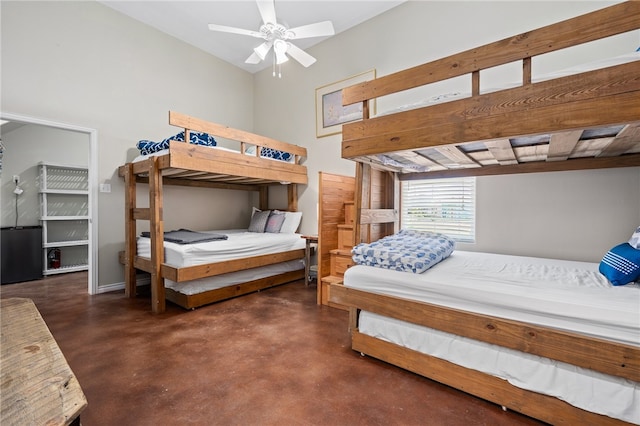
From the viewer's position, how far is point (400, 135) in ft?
5.89

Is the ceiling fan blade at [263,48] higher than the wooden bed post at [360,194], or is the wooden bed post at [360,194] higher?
the ceiling fan blade at [263,48]

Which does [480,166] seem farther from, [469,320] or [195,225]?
[195,225]

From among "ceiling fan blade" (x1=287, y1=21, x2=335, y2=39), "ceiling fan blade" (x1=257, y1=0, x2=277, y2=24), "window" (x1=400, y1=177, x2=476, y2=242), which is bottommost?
"window" (x1=400, y1=177, x2=476, y2=242)

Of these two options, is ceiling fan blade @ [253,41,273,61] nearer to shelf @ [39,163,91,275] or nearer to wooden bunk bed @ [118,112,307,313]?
wooden bunk bed @ [118,112,307,313]

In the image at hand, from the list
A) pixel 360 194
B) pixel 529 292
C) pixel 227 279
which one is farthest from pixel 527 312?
pixel 227 279

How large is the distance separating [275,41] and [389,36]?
147 centimetres

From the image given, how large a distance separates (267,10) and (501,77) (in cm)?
229

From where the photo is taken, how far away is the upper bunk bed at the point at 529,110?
4.13 ft

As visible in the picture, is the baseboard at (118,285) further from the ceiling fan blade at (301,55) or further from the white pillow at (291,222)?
the ceiling fan blade at (301,55)

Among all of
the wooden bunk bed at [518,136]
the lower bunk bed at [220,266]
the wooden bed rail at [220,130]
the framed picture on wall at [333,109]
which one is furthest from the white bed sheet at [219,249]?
the framed picture on wall at [333,109]

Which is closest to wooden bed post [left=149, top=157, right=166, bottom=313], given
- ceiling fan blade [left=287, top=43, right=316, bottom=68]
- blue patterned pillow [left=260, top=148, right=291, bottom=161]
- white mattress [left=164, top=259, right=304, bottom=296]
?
white mattress [left=164, top=259, right=304, bottom=296]

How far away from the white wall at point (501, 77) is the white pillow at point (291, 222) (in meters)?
0.38

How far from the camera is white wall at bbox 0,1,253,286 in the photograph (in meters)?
2.97

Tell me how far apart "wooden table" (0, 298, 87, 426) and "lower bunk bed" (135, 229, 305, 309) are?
1626 millimetres
